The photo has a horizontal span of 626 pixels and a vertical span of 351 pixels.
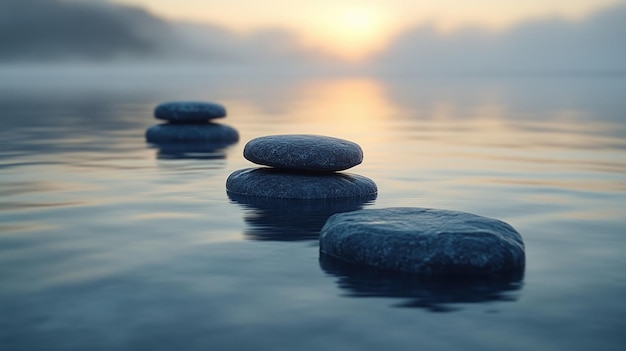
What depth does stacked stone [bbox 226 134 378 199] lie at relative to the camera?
12328mm

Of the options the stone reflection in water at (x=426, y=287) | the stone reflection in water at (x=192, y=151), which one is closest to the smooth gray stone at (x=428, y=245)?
the stone reflection in water at (x=426, y=287)

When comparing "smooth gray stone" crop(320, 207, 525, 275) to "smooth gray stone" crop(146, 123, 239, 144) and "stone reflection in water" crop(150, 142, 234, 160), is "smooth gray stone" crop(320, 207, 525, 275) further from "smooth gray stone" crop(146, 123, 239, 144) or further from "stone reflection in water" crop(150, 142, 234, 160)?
"smooth gray stone" crop(146, 123, 239, 144)

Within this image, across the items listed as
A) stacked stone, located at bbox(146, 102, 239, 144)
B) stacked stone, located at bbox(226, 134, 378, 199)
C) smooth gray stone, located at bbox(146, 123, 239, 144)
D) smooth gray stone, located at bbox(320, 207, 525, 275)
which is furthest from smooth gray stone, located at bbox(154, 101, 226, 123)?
smooth gray stone, located at bbox(320, 207, 525, 275)

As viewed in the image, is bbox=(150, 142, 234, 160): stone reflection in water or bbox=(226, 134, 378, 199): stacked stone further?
bbox=(150, 142, 234, 160): stone reflection in water

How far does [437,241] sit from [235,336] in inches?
104

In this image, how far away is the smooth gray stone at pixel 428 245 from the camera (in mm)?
7730

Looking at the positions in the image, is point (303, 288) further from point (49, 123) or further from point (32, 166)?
point (49, 123)

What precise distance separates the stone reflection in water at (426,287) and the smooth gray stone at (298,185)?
14.6 feet

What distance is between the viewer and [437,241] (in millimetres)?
7844

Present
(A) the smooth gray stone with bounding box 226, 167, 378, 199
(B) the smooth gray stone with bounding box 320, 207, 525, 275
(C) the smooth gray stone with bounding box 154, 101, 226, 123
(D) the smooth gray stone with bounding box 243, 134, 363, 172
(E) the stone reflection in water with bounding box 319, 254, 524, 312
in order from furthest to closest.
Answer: (C) the smooth gray stone with bounding box 154, 101, 226, 123 < (A) the smooth gray stone with bounding box 226, 167, 378, 199 < (D) the smooth gray stone with bounding box 243, 134, 363, 172 < (B) the smooth gray stone with bounding box 320, 207, 525, 275 < (E) the stone reflection in water with bounding box 319, 254, 524, 312

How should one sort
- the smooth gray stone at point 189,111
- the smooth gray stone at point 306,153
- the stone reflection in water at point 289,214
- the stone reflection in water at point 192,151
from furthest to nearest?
the smooth gray stone at point 189,111, the stone reflection in water at point 192,151, the smooth gray stone at point 306,153, the stone reflection in water at point 289,214

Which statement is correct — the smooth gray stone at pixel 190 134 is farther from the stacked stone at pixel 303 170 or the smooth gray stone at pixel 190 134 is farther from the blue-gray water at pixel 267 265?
the stacked stone at pixel 303 170

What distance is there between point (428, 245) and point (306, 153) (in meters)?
4.71

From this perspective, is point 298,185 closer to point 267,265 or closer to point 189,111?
point 267,265
